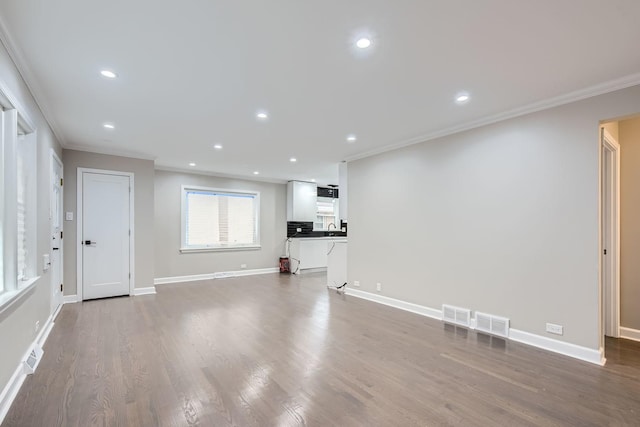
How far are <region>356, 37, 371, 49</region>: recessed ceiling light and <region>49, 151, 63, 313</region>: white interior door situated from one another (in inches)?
169

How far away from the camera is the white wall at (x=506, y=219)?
288 cm

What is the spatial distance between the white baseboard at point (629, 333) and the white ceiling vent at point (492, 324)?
1362 millimetres

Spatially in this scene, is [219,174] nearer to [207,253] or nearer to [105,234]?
[207,253]

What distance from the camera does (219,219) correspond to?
7.42 meters

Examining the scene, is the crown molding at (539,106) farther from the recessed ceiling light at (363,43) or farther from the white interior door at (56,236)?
the white interior door at (56,236)

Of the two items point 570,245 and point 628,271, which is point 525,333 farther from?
point 628,271

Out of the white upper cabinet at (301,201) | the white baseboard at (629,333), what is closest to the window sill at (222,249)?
the white upper cabinet at (301,201)

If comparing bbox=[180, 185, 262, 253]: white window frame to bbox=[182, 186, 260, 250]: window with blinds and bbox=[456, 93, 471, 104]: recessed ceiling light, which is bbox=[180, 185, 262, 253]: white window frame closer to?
bbox=[182, 186, 260, 250]: window with blinds

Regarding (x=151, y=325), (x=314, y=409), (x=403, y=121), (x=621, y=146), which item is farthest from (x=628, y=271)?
(x=151, y=325)

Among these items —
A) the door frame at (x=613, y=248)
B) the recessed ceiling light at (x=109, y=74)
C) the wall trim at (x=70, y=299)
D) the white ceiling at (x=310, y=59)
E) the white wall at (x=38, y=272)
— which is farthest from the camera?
the wall trim at (x=70, y=299)

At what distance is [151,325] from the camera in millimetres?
3805

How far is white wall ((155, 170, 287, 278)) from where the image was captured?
6.61 meters

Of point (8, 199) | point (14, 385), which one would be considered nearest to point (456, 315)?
point (14, 385)

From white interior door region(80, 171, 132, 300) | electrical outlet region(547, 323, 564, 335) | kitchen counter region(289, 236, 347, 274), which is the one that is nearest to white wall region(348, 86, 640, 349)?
electrical outlet region(547, 323, 564, 335)
